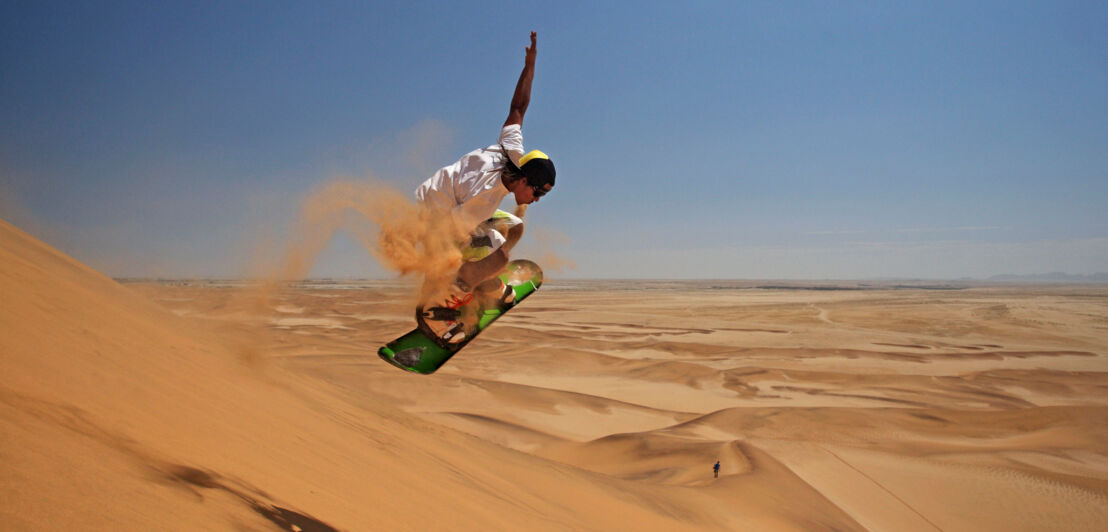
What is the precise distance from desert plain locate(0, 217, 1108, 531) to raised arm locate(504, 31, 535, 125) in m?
1.63

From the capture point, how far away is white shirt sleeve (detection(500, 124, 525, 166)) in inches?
162

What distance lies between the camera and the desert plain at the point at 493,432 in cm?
242

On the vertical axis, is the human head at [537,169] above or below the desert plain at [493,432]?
above

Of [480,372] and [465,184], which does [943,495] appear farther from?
[480,372]

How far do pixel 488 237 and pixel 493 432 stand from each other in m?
6.85

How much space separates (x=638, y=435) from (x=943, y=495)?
447 cm

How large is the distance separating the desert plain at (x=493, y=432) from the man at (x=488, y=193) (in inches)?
25.5

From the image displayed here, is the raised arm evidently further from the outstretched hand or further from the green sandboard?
the green sandboard

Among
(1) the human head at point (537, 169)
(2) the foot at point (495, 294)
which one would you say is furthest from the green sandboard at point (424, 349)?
(1) the human head at point (537, 169)

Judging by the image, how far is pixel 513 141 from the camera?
425 cm

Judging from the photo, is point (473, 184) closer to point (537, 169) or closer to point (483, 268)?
point (537, 169)

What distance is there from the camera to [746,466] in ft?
28.7

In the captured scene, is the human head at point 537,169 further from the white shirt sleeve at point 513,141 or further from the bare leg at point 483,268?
the bare leg at point 483,268

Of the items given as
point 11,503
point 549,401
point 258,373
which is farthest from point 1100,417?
point 11,503
